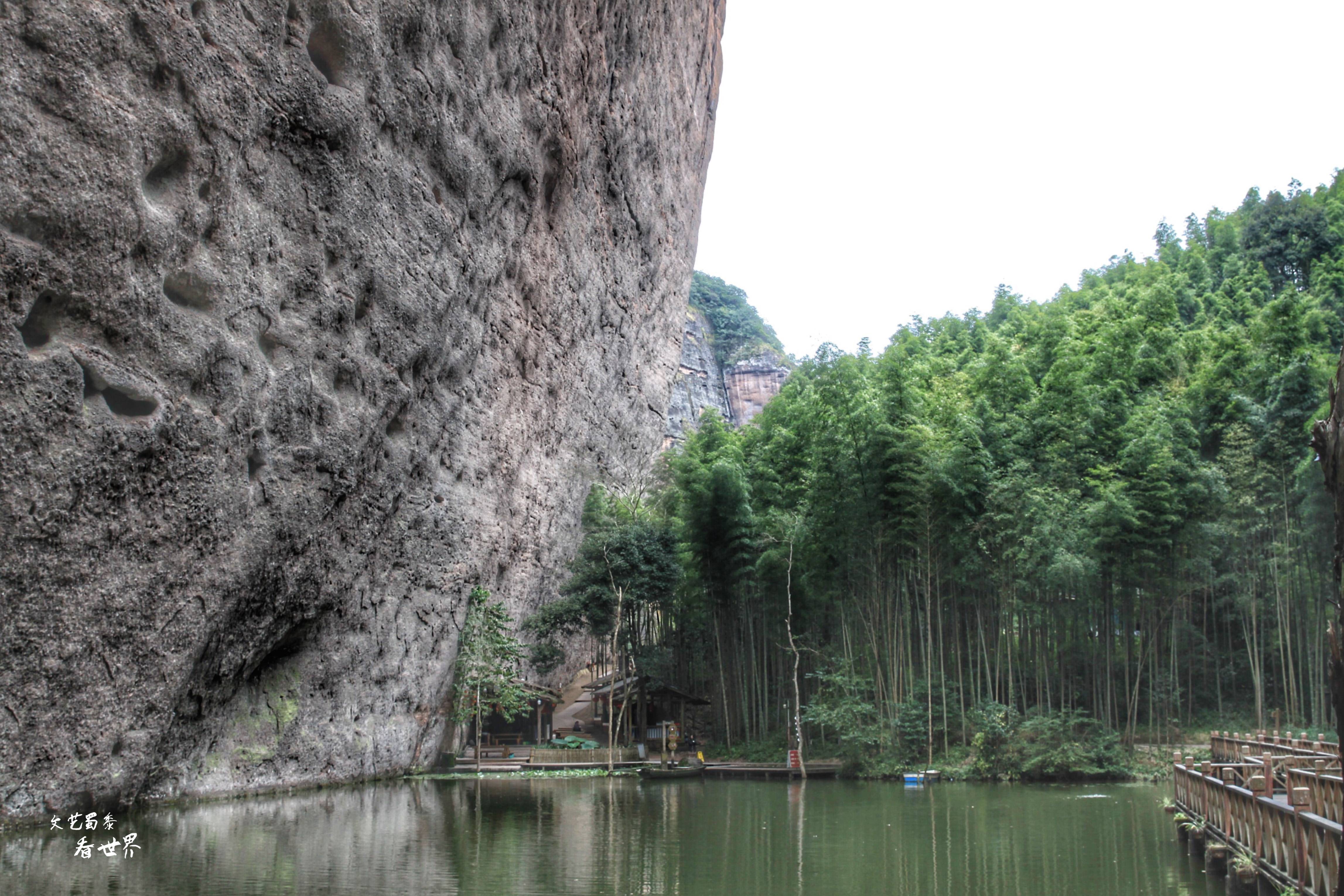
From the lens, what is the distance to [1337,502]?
8.79ft

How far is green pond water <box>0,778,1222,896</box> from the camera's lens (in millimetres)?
7684

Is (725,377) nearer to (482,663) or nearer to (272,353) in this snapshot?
(482,663)

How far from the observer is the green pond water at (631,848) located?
768cm

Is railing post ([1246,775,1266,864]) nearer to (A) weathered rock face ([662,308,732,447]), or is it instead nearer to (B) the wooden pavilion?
(B) the wooden pavilion

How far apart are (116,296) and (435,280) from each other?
21.0ft

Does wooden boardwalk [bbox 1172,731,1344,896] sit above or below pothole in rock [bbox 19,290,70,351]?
below

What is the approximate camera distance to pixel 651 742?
80.8ft

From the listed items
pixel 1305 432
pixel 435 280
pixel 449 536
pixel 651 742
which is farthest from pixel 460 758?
pixel 1305 432

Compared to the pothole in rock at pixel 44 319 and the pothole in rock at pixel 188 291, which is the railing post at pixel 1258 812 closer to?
the pothole in rock at pixel 44 319

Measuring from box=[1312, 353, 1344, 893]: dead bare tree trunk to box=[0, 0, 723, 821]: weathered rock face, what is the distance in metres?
10.2

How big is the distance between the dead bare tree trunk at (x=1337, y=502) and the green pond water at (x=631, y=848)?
562 cm

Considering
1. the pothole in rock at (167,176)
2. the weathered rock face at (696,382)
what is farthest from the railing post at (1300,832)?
the weathered rock face at (696,382)

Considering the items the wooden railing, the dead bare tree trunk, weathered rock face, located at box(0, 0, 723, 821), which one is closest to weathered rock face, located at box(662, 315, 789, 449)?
weathered rock face, located at box(0, 0, 723, 821)

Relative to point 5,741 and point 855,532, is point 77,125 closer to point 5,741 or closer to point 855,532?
point 5,741
